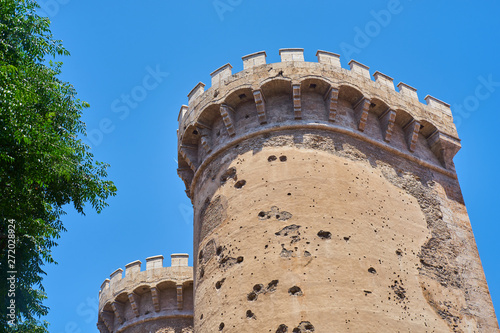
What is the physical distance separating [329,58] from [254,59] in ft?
6.19

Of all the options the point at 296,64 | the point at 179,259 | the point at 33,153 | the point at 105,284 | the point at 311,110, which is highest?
the point at 296,64

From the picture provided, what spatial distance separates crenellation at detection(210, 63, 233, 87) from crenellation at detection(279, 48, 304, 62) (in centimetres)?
137

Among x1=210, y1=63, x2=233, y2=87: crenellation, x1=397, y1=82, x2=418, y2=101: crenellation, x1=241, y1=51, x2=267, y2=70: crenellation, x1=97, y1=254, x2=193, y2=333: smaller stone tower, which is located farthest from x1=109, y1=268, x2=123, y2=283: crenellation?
x1=397, y1=82, x2=418, y2=101: crenellation

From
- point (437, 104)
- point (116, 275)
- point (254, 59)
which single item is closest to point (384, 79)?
point (437, 104)

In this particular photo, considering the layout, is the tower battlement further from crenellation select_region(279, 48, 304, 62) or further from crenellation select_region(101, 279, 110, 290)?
crenellation select_region(101, 279, 110, 290)

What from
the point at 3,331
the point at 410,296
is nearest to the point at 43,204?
the point at 3,331

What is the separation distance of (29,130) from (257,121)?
628 cm

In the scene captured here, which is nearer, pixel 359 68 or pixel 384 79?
pixel 359 68

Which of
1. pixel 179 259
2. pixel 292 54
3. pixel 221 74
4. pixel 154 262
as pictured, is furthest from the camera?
pixel 179 259

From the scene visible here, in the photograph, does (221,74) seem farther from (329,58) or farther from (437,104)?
(437,104)

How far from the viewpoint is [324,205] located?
13.2 m

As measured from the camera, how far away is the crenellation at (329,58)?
1567 centimetres

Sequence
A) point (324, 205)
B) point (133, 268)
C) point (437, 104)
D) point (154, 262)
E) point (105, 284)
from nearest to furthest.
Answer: point (324, 205) < point (437, 104) < point (154, 262) < point (133, 268) < point (105, 284)

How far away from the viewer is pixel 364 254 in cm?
1261
